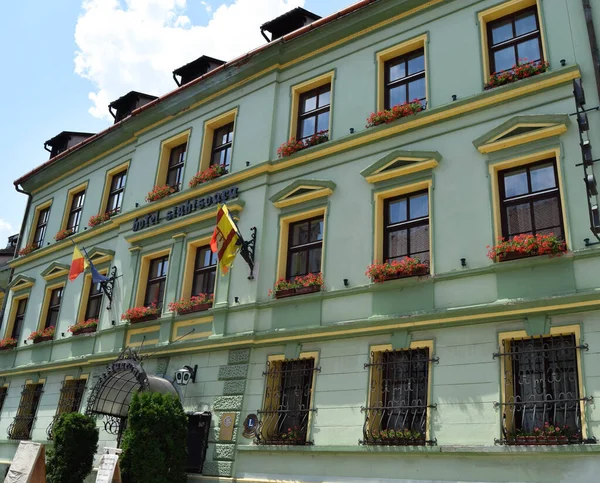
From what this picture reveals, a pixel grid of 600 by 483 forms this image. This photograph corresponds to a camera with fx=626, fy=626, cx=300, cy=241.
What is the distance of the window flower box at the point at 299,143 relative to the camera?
46.8ft

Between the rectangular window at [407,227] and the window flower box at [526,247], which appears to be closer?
the window flower box at [526,247]

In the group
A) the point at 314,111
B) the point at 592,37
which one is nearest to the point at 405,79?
the point at 314,111

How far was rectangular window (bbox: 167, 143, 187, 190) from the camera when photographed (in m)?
17.8

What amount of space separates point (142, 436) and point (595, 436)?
308 inches

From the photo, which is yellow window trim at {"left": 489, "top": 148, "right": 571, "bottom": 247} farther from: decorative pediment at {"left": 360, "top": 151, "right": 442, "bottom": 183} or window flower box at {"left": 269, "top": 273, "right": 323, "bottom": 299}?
window flower box at {"left": 269, "top": 273, "right": 323, "bottom": 299}

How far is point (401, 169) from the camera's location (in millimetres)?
12359

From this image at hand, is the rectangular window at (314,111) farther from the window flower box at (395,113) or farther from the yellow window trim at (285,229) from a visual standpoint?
the yellow window trim at (285,229)

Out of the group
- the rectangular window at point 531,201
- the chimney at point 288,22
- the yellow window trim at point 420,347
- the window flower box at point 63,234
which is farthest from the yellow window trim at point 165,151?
the rectangular window at point 531,201

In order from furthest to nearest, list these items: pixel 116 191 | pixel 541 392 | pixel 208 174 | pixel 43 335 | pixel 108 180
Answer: pixel 108 180, pixel 116 191, pixel 43 335, pixel 208 174, pixel 541 392

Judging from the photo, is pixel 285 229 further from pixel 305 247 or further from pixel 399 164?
pixel 399 164

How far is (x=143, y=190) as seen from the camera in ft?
59.7

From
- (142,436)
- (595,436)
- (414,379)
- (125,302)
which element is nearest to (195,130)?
(125,302)

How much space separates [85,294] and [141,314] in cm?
378

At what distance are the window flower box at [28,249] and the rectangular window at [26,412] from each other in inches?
213
